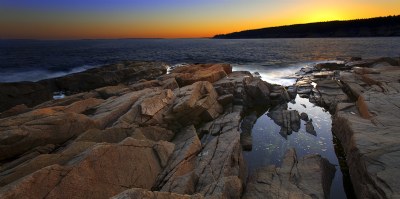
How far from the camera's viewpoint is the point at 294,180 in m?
10.4

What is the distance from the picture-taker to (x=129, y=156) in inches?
413

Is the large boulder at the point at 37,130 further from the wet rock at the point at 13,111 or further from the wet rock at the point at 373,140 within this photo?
the wet rock at the point at 373,140

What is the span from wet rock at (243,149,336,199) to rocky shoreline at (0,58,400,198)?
0.04 meters

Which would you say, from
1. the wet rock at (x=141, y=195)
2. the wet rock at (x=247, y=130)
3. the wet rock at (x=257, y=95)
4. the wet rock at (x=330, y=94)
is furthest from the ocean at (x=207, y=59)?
the wet rock at (x=141, y=195)

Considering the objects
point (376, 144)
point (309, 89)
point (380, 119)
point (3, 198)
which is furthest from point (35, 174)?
point (309, 89)

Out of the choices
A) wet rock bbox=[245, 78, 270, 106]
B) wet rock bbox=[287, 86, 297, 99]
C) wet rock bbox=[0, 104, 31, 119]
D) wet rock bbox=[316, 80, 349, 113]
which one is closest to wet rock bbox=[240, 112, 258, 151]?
wet rock bbox=[245, 78, 270, 106]

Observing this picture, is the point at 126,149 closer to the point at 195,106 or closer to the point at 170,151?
the point at 170,151

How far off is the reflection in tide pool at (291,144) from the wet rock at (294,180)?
956 mm

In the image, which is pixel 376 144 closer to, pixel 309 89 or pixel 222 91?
pixel 222 91

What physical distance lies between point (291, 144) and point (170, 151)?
7.70 metres

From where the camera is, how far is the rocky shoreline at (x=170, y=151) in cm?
889

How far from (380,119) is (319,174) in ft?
19.6

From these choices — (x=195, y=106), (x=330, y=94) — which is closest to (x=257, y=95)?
(x=330, y=94)

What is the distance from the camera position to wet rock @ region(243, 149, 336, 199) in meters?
9.52
